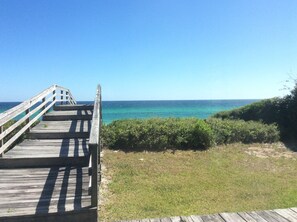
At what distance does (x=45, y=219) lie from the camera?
3477 mm

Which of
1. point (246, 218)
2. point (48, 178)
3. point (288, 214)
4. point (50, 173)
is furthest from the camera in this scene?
point (50, 173)

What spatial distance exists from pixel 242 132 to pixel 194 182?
596 cm

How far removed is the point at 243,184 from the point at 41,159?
479cm

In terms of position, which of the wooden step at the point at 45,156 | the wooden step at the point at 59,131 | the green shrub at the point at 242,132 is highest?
the wooden step at the point at 59,131

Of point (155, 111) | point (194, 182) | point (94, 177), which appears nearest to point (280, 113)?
point (194, 182)

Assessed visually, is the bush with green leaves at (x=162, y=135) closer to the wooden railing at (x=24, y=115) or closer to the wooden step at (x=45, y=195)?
the wooden railing at (x=24, y=115)

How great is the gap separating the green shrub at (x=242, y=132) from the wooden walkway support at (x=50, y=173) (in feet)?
20.8

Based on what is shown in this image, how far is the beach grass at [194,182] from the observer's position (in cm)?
562

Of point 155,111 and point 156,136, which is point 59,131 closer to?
point 156,136

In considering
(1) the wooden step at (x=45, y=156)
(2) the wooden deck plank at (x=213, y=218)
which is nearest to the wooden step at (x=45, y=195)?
(1) the wooden step at (x=45, y=156)

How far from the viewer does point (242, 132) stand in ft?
40.4

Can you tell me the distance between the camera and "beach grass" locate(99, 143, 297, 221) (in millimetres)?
5617

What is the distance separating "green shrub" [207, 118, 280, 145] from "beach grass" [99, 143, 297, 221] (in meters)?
1.19

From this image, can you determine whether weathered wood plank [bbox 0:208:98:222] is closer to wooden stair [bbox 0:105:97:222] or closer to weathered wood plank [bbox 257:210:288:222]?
wooden stair [bbox 0:105:97:222]
